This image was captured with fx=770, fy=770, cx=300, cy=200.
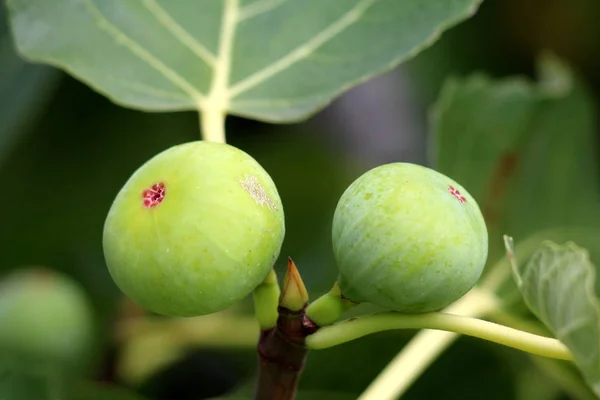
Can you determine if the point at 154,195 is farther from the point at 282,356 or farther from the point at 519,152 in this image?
the point at 519,152

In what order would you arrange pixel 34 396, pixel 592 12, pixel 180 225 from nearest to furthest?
pixel 180 225, pixel 34 396, pixel 592 12

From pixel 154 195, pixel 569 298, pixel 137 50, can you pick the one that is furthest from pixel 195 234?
pixel 137 50

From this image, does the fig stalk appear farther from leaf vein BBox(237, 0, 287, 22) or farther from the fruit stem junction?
leaf vein BBox(237, 0, 287, 22)

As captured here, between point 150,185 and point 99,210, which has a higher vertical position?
point 150,185

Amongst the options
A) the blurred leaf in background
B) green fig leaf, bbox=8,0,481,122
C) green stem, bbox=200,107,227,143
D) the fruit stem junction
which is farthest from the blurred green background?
the fruit stem junction

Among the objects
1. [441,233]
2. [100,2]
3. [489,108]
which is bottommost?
[489,108]

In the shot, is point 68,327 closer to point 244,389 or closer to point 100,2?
point 244,389

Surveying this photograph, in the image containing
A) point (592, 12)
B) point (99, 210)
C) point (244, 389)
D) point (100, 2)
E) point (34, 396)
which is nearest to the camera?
point (34, 396)

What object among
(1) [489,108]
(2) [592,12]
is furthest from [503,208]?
(2) [592,12]

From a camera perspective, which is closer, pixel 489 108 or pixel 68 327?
pixel 68 327
